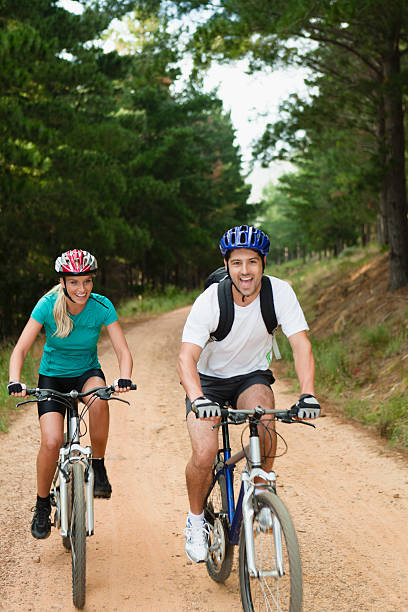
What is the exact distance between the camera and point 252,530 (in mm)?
3547

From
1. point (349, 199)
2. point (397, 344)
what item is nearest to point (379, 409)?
point (397, 344)

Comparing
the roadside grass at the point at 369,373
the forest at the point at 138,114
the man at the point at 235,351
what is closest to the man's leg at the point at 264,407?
the man at the point at 235,351

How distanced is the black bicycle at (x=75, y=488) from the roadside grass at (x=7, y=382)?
4.99m

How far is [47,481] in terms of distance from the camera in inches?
188

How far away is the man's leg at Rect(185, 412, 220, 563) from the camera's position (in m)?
4.04

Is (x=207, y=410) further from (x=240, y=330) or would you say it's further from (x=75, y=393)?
(x=75, y=393)

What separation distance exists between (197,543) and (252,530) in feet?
2.80

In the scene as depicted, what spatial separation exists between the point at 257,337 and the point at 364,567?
6.50ft

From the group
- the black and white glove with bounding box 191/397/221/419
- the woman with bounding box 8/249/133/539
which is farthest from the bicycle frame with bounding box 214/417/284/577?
the woman with bounding box 8/249/133/539

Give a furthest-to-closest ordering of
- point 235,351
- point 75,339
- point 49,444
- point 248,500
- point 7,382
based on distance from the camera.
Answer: point 7,382 < point 75,339 < point 49,444 < point 235,351 < point 248,500

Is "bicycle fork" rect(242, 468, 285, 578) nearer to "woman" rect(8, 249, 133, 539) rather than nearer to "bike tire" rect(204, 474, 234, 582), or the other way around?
"bike tire" rect(204, 474, 234, 582)

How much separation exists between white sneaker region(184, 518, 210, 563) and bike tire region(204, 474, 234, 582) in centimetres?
8

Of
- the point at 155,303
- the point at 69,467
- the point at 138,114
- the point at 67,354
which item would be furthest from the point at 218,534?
the point at 155,303

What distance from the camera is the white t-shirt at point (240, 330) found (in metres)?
4.02
